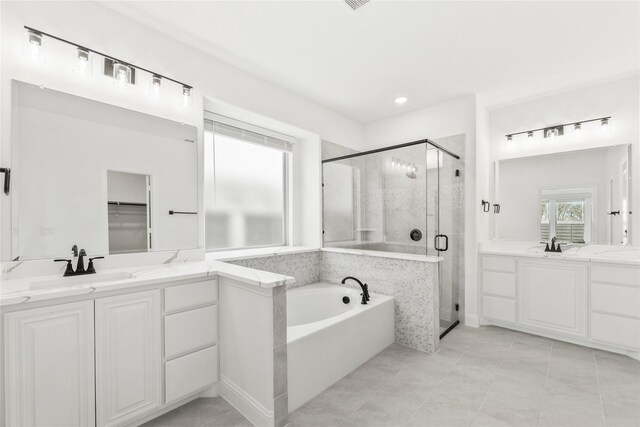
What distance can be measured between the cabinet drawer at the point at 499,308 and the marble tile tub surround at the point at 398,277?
38.2 inches

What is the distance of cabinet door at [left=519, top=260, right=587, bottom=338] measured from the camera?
2.57 metres

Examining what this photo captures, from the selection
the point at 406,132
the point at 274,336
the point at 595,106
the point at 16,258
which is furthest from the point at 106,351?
the point at 595,106

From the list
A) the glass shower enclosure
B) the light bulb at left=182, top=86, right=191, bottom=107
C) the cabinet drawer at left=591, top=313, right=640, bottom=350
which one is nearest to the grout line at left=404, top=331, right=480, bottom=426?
the glass shower enclosure

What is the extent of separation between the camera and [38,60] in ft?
5.34

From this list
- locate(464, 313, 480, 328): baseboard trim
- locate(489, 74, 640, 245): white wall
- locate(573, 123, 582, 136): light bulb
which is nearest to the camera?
locate(489, 74, 640, 245): white wall

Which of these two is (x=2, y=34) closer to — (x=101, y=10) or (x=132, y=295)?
(x=101, y=10)

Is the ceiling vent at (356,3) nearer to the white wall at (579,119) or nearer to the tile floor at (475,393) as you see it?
the white wall at (579,119)

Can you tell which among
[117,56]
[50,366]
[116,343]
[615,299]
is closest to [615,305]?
[615,299]

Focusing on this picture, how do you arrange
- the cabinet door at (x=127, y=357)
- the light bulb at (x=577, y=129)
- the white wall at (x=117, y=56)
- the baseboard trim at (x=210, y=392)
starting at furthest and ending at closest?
1. the light bulb at (x=577, y=129)
2. the baseboard trim at (x=210, y=392)
3. the white wall at (x=117, y=56)
4. the cabinet door at (x=127, y=357)

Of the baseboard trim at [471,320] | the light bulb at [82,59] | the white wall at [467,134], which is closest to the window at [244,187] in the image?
the light bulb at [82,59]

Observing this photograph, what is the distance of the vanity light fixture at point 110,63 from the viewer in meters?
1.56

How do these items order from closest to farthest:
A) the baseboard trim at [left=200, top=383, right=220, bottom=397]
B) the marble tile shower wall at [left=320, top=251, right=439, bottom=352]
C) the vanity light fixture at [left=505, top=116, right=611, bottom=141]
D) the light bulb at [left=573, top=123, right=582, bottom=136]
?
the baseboard trim at [left=200, top=383, right=220, bottom=397] → the marble tile shower wall at [left=320, top=251, right=439, bottom=352] → the vanity light fixture at [left=505, top=116, right=611, bottom=141] → the light bulb at [left=573, top=123, right=582, bottom=136]

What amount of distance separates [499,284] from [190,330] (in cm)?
306

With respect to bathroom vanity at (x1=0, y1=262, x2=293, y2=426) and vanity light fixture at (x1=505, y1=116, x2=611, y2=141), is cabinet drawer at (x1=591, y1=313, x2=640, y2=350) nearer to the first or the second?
vanity light fixture at (x1=505, y1=116, x2=611, y2=141)
